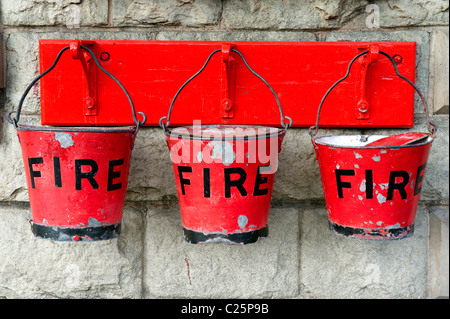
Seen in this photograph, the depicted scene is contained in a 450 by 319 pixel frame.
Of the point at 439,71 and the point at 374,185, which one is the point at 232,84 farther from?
the point at 439,71

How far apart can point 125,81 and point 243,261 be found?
74cm

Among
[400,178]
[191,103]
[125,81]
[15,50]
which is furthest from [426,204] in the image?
[15,50]

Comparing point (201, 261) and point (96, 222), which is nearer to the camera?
point (96, 222)

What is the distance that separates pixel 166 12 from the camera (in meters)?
1.77

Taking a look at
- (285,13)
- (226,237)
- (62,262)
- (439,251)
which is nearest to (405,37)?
(285,13)

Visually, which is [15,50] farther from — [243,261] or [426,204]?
[426,204]

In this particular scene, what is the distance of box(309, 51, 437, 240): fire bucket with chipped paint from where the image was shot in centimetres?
147

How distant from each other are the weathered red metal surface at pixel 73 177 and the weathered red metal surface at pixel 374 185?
0.61 m

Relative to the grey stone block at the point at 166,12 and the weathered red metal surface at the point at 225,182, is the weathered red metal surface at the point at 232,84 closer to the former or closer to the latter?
the grey stone block at the point at 166,12

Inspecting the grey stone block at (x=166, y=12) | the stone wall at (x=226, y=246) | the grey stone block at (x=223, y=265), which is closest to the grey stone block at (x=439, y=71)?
the stone wall at (x=226, y=246)

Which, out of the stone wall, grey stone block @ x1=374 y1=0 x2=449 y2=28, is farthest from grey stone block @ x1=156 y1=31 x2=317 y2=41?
grey stone block @ x1=374 y1=0 x2=449 y2=28

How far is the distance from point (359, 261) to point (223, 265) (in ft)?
1.56

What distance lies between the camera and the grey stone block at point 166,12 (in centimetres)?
177

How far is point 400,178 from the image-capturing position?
1.49 m
